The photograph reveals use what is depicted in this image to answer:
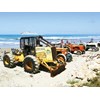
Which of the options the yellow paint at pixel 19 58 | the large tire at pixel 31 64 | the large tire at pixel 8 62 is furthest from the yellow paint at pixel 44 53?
the large tire at pixel 8 62

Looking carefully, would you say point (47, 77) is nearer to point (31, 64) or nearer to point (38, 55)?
point (31, 64)

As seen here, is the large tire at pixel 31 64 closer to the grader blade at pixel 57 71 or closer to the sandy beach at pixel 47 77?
the sandy beach at pixel 47 77

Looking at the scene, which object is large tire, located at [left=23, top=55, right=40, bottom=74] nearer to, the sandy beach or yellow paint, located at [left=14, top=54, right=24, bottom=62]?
the sandy beach

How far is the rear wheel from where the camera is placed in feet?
23.2

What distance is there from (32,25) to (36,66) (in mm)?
1085

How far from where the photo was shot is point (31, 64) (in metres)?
7.21

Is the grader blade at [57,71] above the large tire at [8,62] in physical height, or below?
below

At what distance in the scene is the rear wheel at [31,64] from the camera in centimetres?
709

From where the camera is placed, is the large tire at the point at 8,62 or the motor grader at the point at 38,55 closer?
the motor grader at the point at 38,55

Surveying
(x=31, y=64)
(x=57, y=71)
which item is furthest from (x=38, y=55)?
(x=57, y=71)

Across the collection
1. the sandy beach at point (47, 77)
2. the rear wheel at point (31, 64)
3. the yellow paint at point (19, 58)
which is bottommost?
the sandy beach at point (47, 77)

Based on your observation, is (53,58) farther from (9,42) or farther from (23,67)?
(9,42)

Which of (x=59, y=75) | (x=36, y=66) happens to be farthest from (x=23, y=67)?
(x=59, y=75)
